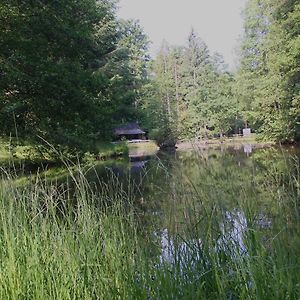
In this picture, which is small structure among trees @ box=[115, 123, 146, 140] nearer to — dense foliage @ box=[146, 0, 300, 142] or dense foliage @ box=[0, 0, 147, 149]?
dense foliage @ box=[146, 0, 300, 142]

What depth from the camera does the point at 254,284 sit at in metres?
2.07

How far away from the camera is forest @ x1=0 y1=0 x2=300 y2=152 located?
9570 mm

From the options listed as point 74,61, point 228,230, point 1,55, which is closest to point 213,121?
point 74,61

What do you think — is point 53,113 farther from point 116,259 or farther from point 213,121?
point 213,121

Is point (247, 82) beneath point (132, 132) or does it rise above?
above

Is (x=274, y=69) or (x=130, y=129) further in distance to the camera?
(x=130, y=129)

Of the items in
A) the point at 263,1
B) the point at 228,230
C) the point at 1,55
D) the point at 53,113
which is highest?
the point at 263,1

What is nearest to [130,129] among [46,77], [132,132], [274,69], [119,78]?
[132,132]

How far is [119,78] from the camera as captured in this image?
24.0 m

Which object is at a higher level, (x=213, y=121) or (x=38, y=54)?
(x=38, y=54)

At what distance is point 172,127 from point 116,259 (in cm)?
3454

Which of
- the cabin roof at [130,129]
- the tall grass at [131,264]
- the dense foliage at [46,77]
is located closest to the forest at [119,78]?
the dense foliage at [46,77]

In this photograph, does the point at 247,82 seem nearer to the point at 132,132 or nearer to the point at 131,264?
the point at 132,132

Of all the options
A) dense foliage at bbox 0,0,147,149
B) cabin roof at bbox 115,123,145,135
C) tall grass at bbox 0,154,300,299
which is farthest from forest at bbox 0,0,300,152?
cabin roof at bbox 115,123,145,135
